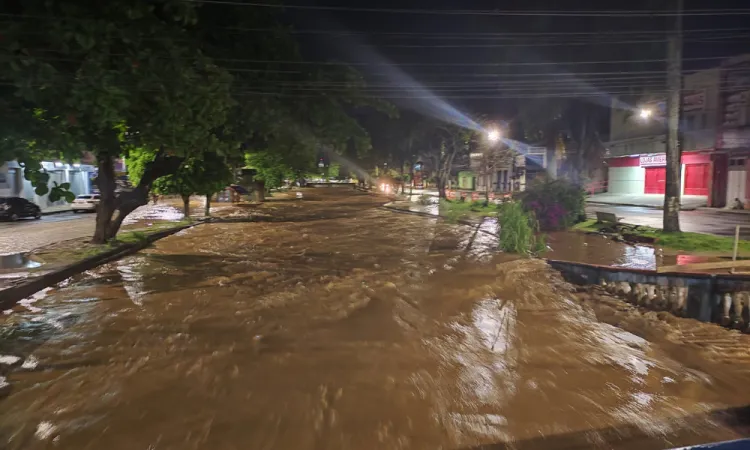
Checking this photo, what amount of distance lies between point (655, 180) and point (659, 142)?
13.9 feet

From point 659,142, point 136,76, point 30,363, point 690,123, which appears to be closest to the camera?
point 30,363

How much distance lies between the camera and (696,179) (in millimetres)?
32875

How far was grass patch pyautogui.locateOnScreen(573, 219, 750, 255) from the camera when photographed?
12586mm

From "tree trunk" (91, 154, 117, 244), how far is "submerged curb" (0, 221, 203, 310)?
2.67 feet

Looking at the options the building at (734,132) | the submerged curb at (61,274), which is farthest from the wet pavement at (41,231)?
the building at (734,132)

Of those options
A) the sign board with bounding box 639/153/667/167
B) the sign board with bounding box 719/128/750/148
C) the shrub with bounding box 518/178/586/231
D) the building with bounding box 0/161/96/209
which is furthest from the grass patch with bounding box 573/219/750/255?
the building with bounding box 0/161/96/209

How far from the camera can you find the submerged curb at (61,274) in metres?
9.14

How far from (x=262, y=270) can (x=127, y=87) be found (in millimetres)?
5219

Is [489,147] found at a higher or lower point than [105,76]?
higher

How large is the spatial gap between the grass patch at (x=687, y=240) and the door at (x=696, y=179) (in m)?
19.6

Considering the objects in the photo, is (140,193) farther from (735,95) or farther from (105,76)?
(735,95)

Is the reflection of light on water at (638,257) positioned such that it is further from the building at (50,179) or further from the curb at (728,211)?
the building at (50,179)

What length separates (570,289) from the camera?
1027cm

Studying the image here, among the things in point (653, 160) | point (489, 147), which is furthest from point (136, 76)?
point (653, 160)
